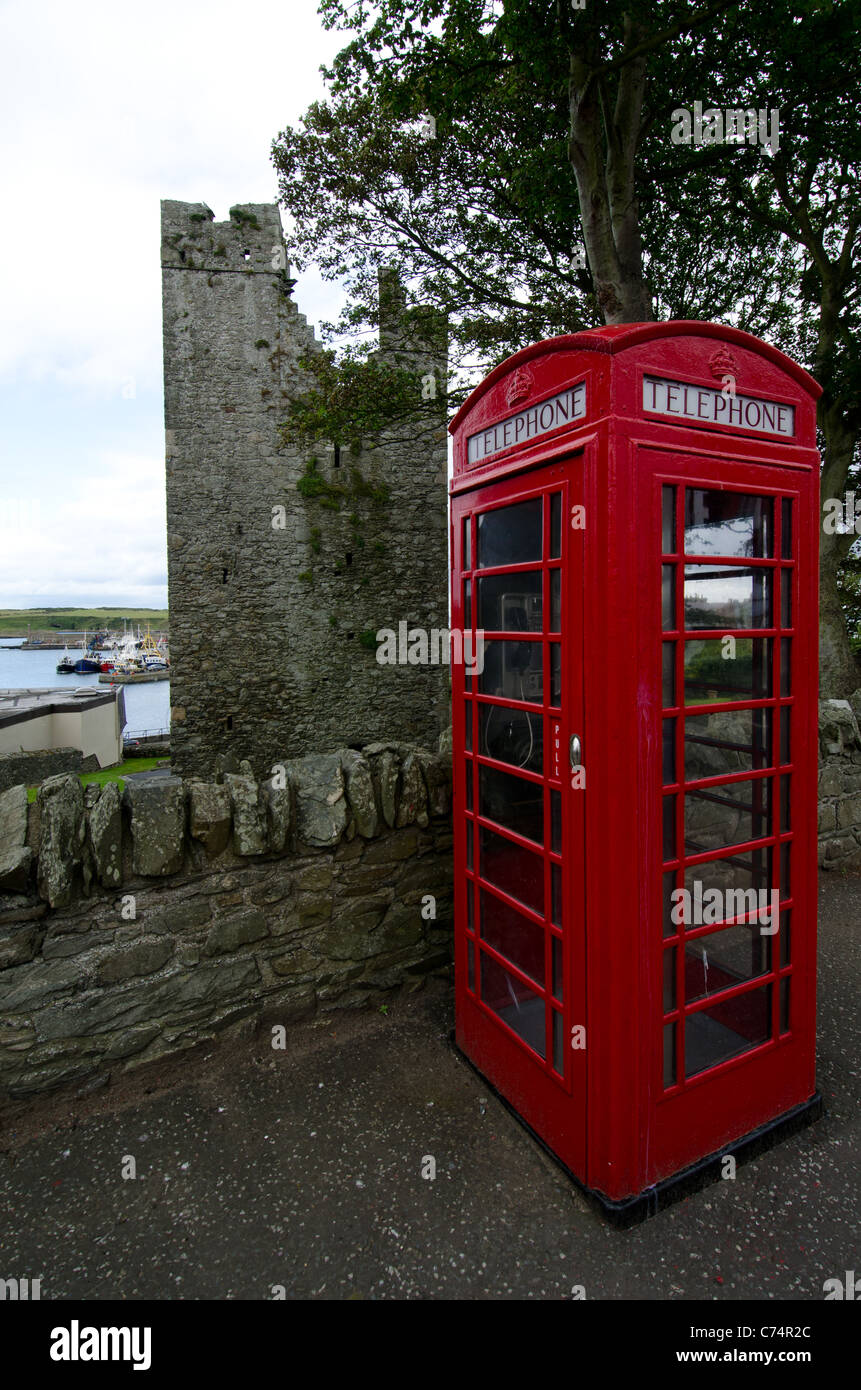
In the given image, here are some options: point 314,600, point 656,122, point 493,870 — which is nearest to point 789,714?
point 493,870

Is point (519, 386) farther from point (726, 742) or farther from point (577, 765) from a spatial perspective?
point (726, 742)

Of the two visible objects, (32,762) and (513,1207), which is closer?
(513,1207)

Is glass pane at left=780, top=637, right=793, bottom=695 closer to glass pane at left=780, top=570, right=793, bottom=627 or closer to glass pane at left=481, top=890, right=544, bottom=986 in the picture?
glass pane at left=780, top=570, right=793, bottom=627

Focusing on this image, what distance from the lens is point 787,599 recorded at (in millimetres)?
2395

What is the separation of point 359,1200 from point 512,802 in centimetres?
146

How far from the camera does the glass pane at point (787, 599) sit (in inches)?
93.6

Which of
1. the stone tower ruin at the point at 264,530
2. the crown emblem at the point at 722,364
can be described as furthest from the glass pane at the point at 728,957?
the stone tower ruin at the point at 264,530

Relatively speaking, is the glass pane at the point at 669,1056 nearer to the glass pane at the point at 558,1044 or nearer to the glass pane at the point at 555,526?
the glass pane at the point at 558,1044

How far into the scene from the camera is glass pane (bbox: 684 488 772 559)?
2172mm

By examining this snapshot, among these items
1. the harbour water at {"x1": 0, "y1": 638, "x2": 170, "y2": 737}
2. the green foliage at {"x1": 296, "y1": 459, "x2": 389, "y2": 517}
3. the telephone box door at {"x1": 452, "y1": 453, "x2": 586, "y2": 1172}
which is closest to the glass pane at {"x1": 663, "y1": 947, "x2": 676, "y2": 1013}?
the telephone box door at {"x1": 452, "y1": 453, "x2": 586, "y2": 1172}

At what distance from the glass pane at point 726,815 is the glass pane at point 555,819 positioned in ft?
1.44

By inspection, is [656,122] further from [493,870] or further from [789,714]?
[493,870]
